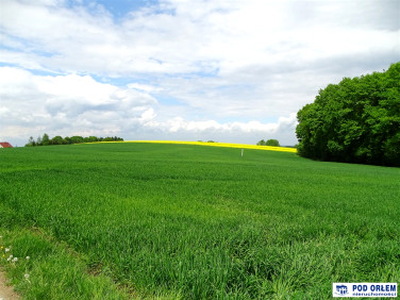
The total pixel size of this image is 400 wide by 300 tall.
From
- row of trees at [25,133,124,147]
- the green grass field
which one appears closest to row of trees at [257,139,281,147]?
row of trees at [25,133,124,147]

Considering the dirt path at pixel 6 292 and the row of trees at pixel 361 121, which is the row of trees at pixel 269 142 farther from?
the dirt path at pixel 6 292

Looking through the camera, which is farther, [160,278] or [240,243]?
[240,243]

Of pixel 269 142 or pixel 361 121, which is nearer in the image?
pixel 361 121

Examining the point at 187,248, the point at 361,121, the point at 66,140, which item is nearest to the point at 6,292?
the point at 187,248

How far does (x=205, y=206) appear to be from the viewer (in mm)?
7328

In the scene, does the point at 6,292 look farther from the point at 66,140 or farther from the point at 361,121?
the point at 66,140

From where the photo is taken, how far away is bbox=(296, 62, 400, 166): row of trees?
3747 centimetres

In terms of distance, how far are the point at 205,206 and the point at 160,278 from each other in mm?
3912

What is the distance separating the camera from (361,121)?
41406 mm

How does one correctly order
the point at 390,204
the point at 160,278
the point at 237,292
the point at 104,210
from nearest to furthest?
the point at 237,292 → the point at 160,278 → the point at 104,210 → the point at 390,204

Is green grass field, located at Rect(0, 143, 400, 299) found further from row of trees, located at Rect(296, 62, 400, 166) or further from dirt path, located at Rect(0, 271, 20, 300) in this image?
row of trees, located at Rect(296, 62, 400, 166)

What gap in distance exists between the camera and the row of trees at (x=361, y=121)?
123ft

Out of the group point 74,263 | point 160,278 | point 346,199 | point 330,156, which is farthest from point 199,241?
point 330,156

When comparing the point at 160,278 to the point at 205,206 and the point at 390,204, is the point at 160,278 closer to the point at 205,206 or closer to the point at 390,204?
the point at 205,206
